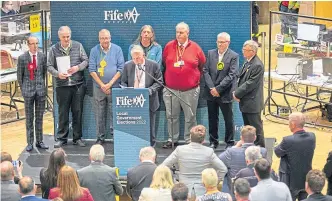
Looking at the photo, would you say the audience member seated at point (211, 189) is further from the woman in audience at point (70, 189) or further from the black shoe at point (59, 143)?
the black shoe at point (59, 143)

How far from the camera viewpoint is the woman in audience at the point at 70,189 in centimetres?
762

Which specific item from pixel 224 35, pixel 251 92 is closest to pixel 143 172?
pixel 251 92

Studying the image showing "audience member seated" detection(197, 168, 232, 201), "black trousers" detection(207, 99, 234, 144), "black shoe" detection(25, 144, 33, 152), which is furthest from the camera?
"black shoe" detection(25, 144, 33, 152)

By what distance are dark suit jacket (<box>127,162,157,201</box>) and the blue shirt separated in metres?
2.70

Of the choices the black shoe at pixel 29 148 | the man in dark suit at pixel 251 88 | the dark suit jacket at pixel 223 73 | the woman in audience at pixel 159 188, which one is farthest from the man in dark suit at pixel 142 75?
the woman in audience at pixel 159 188

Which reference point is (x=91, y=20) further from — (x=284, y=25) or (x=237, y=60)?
(x=284, y=25)

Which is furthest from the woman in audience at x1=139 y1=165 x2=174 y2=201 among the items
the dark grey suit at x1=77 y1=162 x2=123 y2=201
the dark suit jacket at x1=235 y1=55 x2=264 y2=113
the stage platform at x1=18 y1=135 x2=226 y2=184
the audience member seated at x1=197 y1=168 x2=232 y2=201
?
the dark suit jacket at x1=235 y1=55 x2=264 y2=113

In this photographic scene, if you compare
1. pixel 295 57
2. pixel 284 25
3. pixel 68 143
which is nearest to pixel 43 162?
pixel 68 143

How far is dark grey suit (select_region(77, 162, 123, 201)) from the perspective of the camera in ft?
26.7

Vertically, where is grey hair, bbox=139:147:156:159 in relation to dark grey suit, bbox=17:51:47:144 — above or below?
below

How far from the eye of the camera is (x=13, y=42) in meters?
14.4

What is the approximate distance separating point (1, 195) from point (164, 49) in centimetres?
370

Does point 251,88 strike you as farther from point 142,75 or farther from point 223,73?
point 142,75

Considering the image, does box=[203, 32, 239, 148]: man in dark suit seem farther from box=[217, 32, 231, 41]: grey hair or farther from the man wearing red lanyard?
the man wearing red lanyard
